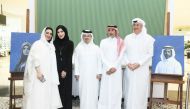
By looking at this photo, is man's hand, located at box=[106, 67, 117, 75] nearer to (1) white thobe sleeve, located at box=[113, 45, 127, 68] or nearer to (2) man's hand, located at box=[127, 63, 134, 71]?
(1) white thobe sleeve, located at box=[113, 45, 127, 68]

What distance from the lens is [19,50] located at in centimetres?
484

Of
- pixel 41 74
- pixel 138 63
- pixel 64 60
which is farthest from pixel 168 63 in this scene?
pixel 41 74

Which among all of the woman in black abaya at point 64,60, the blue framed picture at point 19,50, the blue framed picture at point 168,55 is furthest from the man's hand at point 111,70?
the blue framed picture at point 19,50

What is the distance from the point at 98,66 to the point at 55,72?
0.71 meters

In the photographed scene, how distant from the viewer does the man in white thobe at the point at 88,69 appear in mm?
4543

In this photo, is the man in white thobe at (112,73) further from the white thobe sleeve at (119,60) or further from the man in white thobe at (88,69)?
the man in white thobe at (88,69)

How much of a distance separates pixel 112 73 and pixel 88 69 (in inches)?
14.5

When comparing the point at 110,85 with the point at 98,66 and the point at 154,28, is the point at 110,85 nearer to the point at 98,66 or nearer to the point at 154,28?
the point at 98,66

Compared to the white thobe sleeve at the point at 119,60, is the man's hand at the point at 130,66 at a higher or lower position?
lower

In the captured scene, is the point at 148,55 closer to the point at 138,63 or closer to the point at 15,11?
the point at 138,63

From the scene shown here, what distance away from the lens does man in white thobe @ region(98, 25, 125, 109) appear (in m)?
4.56

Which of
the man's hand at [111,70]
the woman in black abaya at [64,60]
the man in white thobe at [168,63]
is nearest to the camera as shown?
the woman in black abaya at [64,60]

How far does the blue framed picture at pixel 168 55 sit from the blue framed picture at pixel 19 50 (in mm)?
2064

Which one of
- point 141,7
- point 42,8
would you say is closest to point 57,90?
point 42,8
